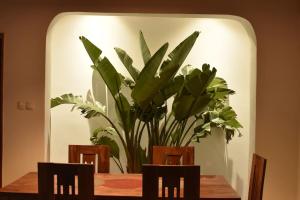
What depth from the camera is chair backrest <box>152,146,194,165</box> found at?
3.65 meters

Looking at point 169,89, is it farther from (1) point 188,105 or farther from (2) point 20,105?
(2) point 20,105

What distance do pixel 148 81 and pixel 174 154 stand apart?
790 millimetres

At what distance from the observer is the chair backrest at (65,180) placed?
248 cm

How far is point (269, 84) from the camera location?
14.1 ft

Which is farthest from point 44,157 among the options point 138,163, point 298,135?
point 298,135

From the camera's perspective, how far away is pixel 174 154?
144 inches

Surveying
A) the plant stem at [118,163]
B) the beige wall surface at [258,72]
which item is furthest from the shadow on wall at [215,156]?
the beige wall surface at [258,72]

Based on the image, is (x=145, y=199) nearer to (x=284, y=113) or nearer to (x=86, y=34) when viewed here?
(x=284, y=113)

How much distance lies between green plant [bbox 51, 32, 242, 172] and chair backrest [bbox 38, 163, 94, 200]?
167 cm

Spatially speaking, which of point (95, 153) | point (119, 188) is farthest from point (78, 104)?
point (119, 188)

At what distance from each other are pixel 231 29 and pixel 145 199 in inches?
141

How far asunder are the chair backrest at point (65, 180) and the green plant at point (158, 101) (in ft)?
5.49

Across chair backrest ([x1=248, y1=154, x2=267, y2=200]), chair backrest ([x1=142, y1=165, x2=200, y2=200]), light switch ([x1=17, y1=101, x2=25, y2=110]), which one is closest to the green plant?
light switch ([x1=17, y1=101, x2=25, y2=110])

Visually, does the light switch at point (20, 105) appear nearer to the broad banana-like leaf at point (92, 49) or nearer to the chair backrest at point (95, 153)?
the broad banana-like leaf at point (92, 49)
